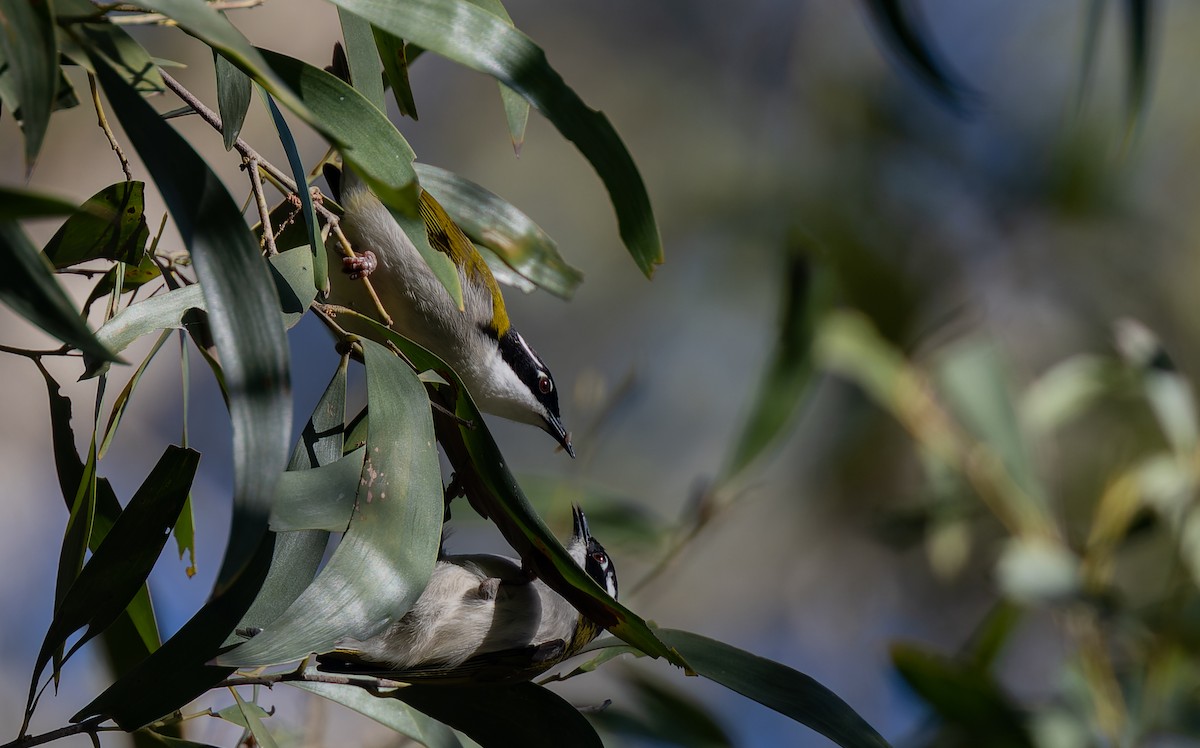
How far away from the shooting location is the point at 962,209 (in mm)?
8148

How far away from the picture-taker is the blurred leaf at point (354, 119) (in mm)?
938

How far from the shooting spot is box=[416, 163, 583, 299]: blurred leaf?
128 centimetres

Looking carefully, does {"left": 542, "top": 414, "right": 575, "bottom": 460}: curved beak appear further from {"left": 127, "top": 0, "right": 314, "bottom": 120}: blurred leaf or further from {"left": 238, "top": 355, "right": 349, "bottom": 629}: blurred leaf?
{"left": 127, "top": 0, "right": 314, "bottom": 120}: blurred leaf

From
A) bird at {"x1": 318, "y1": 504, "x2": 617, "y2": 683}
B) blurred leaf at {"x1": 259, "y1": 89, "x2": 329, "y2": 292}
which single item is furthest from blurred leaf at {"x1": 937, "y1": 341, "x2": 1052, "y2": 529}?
blurred leaf at {"x1": 259, "y1": 89, "x2": 329, "y2": 292}

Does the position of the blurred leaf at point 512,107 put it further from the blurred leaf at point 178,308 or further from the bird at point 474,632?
the bird at point 474,632

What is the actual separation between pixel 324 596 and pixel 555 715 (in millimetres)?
313

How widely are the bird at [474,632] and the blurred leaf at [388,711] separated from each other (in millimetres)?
27

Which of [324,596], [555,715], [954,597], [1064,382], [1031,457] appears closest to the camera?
Result: [324,596]

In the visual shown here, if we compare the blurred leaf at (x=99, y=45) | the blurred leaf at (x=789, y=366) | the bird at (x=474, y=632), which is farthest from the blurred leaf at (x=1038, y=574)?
the blurred leaf at (x=99, y=45)

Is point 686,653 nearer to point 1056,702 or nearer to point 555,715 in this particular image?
point 555,715

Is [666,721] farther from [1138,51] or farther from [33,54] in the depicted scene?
[33,54]

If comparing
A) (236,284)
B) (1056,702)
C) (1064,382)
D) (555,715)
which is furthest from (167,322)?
(1064,382)

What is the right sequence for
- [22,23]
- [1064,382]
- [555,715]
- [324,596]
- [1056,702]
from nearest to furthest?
[22,23]
[324,596]
[555,715]
[1056,702]
[1064,382]

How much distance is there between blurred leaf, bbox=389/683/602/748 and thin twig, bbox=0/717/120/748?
28 cm
